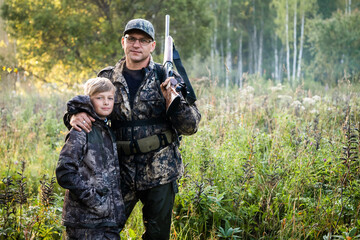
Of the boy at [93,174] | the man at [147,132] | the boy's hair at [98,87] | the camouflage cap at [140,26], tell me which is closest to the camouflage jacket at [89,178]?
the boy at [93,174]

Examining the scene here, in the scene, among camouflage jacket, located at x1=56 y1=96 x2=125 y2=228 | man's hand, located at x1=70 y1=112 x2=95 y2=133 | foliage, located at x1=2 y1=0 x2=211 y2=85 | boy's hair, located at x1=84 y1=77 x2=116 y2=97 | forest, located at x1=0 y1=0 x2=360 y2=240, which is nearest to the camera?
camouflage jacket, located at x1=56 y1=96 x2=125 y2=228

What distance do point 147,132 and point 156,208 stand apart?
66 centimetres

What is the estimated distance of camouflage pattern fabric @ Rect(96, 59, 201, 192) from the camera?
2.64 metres

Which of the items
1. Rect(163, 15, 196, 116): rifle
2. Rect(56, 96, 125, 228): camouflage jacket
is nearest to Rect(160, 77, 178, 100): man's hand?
Rect(163, 15, 196, 116): rifle

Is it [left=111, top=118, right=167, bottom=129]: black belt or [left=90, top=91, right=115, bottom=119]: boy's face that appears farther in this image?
[left=111, top=118, right=167, bottom=129]: black belt

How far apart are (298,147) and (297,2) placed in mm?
32260

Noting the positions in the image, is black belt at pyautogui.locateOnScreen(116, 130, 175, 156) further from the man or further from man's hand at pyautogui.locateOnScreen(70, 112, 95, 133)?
man's hand at pyautogui.locateOnScreen(70, 112, 95, 133)

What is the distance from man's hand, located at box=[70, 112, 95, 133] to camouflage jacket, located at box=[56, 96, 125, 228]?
0.04 metres

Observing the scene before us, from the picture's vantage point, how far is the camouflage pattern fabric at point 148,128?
264 cm

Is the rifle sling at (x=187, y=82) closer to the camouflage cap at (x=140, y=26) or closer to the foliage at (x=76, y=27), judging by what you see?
the camouflage cap at (x=140, y=26)

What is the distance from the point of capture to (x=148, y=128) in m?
2.71

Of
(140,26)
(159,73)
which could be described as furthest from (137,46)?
(159,73)

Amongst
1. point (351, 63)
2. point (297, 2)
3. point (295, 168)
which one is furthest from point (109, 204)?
point (297, 2)

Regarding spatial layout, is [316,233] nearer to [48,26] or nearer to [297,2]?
[48,26]
